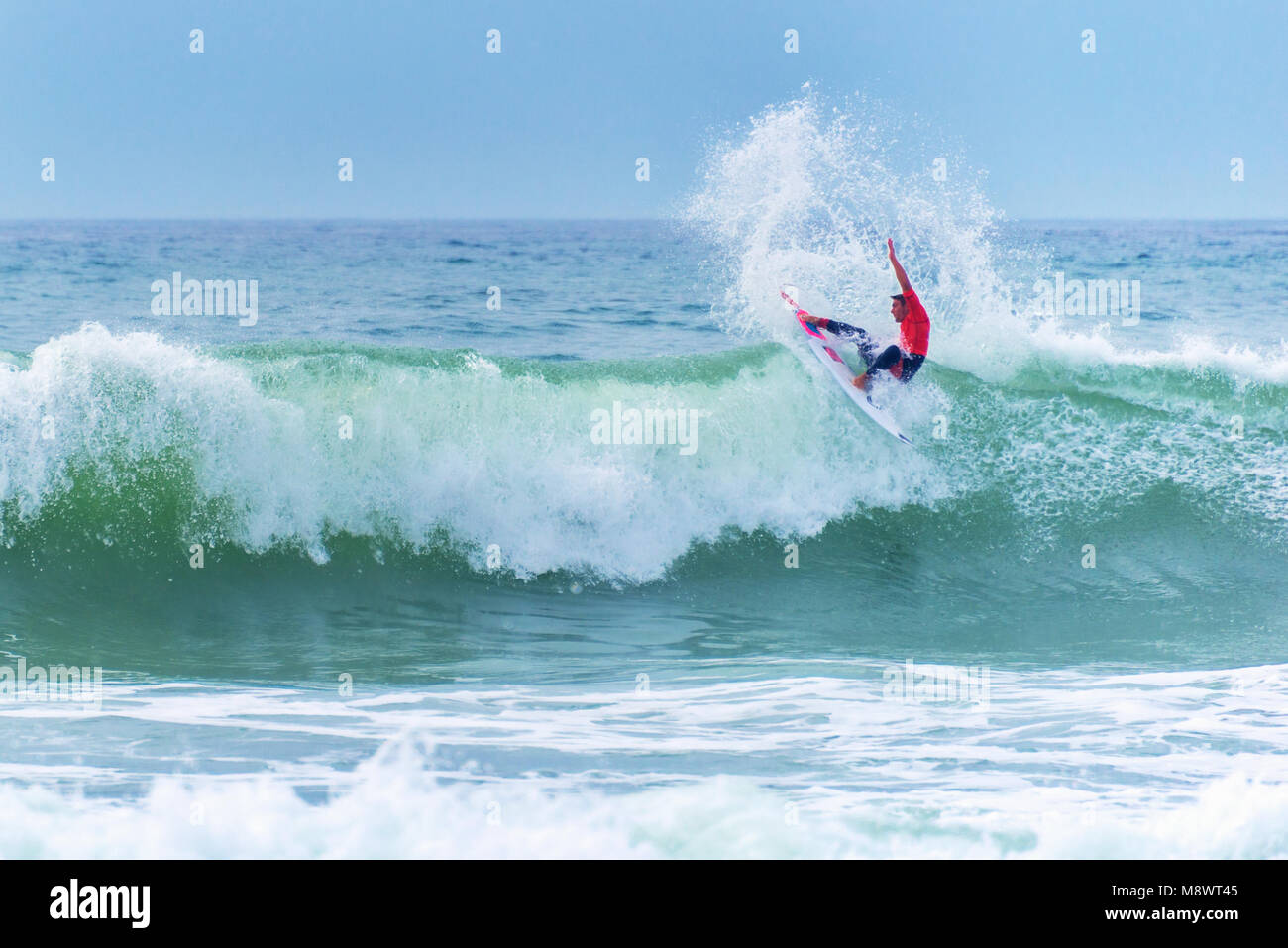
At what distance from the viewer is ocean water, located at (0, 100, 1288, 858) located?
16.6 ft

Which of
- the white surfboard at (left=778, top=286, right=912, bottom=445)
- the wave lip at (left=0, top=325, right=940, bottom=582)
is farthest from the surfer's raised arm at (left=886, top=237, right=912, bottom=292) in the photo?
the wave lip at (left=0, top=325, right=940, bottom=582)

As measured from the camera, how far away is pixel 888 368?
10.8 m

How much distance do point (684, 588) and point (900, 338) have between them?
11.7ft

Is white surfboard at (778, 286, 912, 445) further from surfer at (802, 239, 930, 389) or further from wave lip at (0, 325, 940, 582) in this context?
wave lip at (0, 325, 940, 582)

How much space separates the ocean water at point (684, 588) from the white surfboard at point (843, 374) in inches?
7.2

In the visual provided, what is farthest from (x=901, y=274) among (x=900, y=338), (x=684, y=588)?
(x=684, y=588)

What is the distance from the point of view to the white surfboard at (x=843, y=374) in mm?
10641

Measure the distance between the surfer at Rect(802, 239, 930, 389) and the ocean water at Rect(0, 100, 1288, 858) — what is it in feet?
1.10

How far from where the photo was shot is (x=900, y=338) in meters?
10.8

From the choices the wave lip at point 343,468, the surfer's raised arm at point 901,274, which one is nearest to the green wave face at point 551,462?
the wave lip at point 343,468

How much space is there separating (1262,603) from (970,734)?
166 inches

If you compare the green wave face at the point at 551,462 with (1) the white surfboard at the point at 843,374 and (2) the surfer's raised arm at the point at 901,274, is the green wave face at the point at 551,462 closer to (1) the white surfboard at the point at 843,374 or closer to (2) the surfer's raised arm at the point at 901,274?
(1) the white surfboard at the point at 843,374
